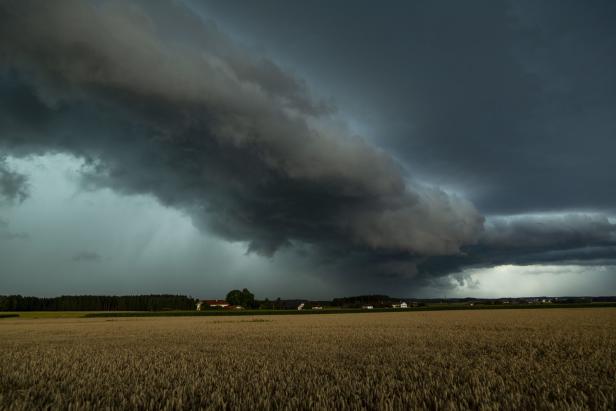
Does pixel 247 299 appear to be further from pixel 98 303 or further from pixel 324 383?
pixel 324 383

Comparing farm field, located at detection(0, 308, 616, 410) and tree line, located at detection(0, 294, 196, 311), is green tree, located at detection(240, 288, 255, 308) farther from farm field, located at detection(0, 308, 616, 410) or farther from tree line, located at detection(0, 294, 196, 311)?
farm field, located at detection(0, 308, 616, 410)

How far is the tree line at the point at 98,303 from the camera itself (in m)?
159

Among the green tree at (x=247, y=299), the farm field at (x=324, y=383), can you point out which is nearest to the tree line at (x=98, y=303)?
the green tree at (x=247, y=299)

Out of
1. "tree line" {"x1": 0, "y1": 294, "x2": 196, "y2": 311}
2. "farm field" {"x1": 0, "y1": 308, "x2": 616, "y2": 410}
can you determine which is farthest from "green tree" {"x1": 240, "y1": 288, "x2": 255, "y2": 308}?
"farm field" {"x1": 0, "y1": 308, "x2": 616, "y2": 410}

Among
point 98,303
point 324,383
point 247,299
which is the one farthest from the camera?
→ point 98,303

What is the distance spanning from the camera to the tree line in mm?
159000

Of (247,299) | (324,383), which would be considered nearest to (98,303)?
(247,299)

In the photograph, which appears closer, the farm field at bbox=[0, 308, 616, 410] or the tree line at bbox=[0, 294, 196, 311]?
the farm field at bbox=[0, 308, 616, 410]

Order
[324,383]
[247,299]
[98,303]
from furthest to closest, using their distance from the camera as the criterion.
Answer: [98,303] < [247,299] < [324,383]

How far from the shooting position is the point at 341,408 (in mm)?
6180

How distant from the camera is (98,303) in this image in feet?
571

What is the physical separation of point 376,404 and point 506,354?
939 cm

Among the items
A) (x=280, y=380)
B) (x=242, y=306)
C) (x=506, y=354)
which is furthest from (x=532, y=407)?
(x=242, y=306)

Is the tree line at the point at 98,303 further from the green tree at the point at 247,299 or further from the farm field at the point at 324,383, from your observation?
the farm field at the point at 324,383
